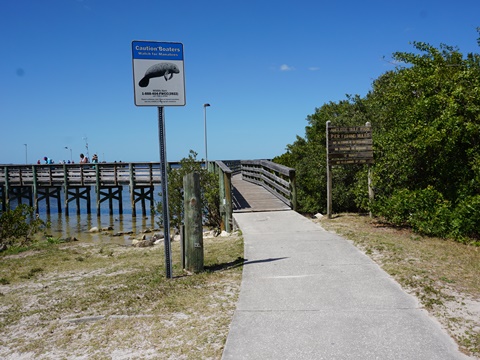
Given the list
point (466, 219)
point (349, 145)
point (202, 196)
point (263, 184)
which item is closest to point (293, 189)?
point (349, 145)

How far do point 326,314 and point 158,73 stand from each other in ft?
12.2

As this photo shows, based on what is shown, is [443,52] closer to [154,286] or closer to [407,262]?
[407,262]

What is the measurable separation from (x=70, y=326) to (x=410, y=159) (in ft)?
27.6

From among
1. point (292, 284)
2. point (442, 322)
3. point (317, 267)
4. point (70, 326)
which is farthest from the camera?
point (317, 267)

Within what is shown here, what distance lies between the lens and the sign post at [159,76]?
5.60 metres

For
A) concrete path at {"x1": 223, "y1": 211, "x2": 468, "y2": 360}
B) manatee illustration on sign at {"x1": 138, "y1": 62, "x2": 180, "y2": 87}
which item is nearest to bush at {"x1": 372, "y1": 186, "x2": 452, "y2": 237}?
concrete path at {"x1": 223, "y1": 211, "x2": 468, "y2": 360}

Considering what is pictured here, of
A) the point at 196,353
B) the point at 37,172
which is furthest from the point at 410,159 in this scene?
the point at 37,172

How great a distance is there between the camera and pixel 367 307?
4.58 meters

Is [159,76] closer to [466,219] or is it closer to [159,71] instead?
[159,71]

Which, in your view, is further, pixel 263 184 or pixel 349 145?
→ pixel 263 184

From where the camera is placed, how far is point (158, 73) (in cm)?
571

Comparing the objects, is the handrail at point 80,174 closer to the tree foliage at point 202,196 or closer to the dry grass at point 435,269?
the tree foliage at point 202,196

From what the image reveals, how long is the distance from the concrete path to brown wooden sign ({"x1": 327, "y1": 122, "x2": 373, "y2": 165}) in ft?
14.2

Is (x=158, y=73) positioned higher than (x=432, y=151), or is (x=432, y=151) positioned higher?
(x=158, y=73)
